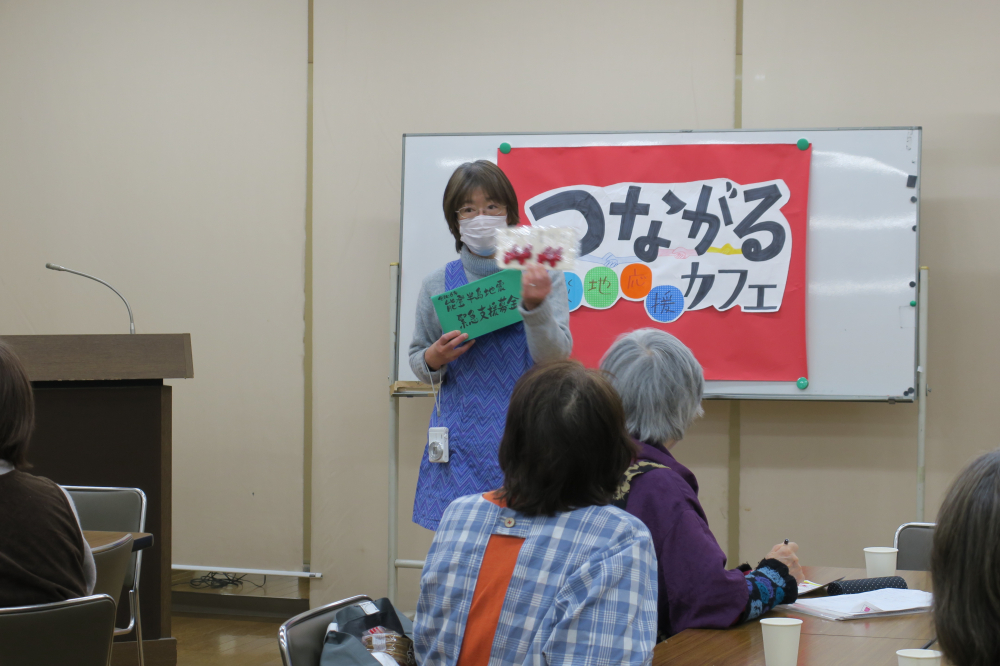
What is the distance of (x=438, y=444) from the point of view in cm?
196

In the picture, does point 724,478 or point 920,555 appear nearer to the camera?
point 920,555

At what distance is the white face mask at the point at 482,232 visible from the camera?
1.98 metres

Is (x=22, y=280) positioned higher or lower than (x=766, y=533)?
higher

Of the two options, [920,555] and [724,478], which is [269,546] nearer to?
[724,478]

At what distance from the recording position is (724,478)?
3.67 metres

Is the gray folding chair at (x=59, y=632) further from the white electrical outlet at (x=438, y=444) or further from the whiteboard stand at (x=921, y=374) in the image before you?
the whiteboard stand at (x=921, y=374)

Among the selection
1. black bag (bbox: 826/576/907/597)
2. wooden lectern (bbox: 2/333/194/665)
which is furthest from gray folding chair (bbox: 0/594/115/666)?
wooden lectern (bbox: 2/333/194/665)

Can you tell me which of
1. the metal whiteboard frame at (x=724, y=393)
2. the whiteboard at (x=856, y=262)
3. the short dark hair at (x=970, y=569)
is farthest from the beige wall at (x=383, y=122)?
the short dark hair at (x=970, y=569)

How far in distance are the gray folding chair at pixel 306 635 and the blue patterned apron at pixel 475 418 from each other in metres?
0.64

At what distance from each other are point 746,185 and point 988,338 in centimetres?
117

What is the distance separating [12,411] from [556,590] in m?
1.12

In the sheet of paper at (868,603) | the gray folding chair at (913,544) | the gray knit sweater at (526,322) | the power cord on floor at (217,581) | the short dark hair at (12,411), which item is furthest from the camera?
the power cord on floor at (217,581)

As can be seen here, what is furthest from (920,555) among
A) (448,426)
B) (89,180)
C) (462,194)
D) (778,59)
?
(89,180)

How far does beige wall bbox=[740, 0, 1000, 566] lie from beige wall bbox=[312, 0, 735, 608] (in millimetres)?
635
